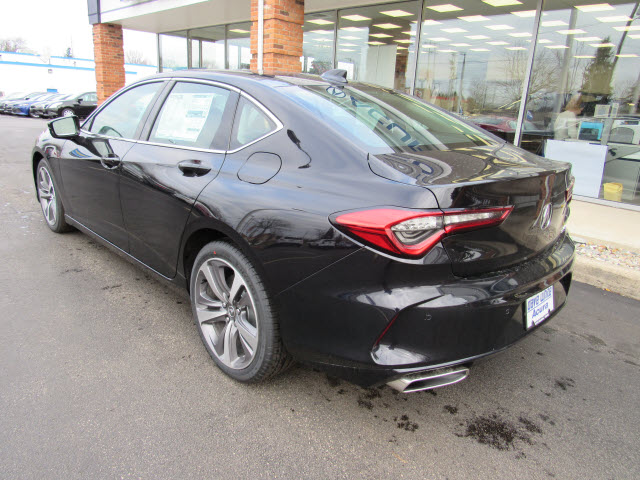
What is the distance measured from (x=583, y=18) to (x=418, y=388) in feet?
24.8

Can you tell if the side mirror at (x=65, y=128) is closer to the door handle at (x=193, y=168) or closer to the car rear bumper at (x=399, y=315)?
the door handle at (x=193, y=168)

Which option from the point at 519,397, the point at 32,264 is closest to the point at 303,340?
the point at 519,397

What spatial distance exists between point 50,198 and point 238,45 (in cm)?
1025

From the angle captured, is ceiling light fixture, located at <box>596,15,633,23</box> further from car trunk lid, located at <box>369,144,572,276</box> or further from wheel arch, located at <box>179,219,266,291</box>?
wheel arch, located at <box>179,219,266,291</box>

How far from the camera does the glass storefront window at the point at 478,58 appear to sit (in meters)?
7.66

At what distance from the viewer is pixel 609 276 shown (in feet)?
13.1

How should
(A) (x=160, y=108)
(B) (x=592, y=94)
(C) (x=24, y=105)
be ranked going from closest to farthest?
(A) (x=160, y=108) < (B) (x=592, y=94) < (C) (x=24, y=105)

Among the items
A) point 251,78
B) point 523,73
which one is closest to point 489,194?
point 251,78

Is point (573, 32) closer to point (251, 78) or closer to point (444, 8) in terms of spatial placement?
point (444, 8)

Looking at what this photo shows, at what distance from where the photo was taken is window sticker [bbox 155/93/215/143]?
2.68m

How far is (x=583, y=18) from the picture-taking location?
704 cm

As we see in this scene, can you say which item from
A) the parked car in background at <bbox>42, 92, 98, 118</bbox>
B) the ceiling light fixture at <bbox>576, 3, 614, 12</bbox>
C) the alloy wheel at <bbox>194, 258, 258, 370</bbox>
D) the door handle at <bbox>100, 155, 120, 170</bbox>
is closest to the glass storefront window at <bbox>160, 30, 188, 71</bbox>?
the parked car in background at <bbox>42, 92, 98, 118</bbox>

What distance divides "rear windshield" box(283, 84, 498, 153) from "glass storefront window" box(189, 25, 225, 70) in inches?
486

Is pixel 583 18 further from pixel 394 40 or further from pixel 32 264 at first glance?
pixel 32 264
